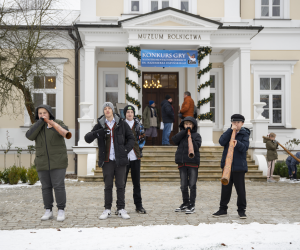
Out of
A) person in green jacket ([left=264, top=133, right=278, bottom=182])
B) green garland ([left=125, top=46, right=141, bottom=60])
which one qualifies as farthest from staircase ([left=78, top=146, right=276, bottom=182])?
green garland ([left=125, top=46, right=141, bottom=60])

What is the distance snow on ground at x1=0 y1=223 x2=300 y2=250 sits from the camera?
4.62 meters

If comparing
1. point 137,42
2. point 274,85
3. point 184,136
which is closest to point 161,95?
point 137,42

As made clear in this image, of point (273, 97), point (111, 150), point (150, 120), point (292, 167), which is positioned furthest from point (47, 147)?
point (273, 97)

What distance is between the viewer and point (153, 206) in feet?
24.7

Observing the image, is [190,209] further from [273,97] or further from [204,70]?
[273,97]

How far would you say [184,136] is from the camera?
272 inches

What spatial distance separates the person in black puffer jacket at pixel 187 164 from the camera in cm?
675

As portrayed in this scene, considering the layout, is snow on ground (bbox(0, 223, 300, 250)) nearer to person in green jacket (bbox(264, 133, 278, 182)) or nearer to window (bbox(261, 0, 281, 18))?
person in green jacket (bbox(264, 133, 278, 182))

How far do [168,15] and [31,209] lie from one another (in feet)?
29.8

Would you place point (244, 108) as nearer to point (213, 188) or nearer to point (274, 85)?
point (274, 85)

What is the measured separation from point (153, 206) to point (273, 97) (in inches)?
448

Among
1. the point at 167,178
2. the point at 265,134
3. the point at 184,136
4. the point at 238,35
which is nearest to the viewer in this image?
the point at 184,136

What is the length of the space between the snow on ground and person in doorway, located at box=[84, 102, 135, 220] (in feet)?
2.93

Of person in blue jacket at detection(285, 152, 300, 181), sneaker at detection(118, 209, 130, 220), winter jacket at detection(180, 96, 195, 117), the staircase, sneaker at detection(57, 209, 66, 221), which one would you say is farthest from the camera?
winter jacket at detection(180, 96, 195, 117)
